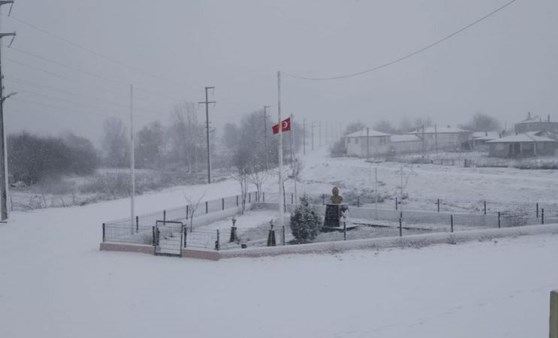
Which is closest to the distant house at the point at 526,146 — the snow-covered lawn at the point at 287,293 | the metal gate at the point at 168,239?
the snow-covered lawn at the point at 287,293

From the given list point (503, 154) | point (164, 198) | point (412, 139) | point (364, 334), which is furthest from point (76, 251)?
point (412, 139)

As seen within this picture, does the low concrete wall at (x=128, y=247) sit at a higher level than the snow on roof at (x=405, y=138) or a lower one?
lower

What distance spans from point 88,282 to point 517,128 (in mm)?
94284

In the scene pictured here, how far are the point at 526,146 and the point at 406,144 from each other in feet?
85.9

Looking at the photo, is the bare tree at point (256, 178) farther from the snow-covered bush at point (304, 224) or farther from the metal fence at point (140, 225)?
the snow-covered bush at point (304, 224)

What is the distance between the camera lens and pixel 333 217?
2122 cm

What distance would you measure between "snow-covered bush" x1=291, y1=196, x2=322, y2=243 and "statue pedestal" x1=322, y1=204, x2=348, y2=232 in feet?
8.72

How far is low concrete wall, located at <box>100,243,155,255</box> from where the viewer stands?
658 inches

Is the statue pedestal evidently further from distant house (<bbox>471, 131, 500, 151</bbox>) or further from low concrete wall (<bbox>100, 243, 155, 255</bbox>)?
distant house (<bbox>471, 131, 500, 151</bbox>)

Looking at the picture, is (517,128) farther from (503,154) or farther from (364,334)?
(364,334)

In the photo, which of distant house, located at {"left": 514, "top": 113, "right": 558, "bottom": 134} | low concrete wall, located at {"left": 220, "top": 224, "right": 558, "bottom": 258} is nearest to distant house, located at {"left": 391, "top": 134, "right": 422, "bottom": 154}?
distant house, located at {"left": 514, "top": 113, "right": 558, "bottom": 134}

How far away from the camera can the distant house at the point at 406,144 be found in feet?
261

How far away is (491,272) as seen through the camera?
12336mm

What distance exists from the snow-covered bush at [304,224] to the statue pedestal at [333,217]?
2.66m
